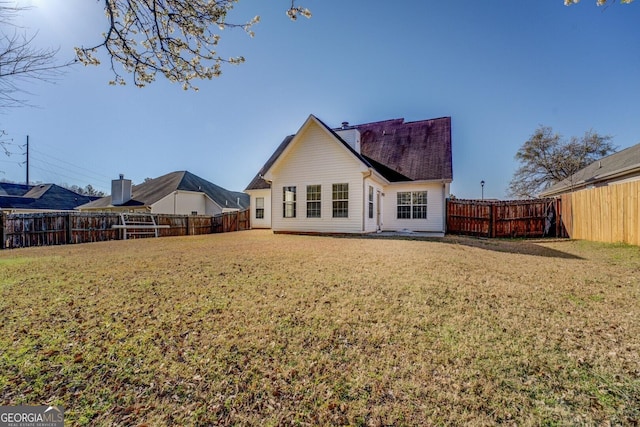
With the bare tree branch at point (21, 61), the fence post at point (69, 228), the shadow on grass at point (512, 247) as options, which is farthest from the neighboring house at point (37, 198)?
the shadow on grass at point (512, 247)

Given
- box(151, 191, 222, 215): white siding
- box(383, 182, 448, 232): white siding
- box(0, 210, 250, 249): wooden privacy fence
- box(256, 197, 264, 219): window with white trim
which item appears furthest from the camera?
box(151, 191, 222, 215): white siding

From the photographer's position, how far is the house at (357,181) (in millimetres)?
12734

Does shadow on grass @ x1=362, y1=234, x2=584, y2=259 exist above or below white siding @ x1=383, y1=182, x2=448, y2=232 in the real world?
below

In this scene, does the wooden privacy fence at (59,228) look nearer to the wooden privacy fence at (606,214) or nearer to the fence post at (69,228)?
the fence post at (69,228)

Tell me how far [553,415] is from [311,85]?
13162 millimetres

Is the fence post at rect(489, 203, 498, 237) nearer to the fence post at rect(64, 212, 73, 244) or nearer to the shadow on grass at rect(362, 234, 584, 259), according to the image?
the shadow on grass at rect(362, 234, 584, 259)

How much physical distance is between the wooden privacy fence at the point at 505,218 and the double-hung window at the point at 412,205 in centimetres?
162

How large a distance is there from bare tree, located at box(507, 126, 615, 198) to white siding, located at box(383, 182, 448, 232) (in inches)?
775

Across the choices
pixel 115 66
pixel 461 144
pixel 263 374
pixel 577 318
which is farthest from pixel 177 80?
pixel 461 144

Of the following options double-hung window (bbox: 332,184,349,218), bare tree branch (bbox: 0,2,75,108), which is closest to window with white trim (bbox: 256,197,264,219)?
double-hung window (bbox: 332,184,349,218)

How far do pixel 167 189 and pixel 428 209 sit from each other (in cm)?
2305

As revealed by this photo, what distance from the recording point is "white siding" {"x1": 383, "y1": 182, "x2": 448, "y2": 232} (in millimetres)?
14594

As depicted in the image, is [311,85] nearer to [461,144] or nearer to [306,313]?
[306,313]

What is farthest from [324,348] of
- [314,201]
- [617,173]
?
[617,173]
